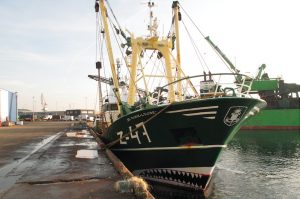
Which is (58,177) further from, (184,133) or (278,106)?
(278,106)

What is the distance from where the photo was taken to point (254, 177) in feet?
60.2

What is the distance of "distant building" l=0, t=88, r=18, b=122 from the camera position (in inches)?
2539

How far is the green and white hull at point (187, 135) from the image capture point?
41.3 feet

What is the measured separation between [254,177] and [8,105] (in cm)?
6257

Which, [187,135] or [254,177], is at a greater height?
[187,135]

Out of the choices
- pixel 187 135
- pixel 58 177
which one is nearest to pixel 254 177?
pixel 187 135

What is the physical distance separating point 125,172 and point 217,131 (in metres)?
3.96

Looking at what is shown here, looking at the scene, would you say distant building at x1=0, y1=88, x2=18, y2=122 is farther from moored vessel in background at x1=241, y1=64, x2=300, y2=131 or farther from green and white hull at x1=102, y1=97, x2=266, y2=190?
green and white hull at x1=102, y1=97, x2=266, y2=190

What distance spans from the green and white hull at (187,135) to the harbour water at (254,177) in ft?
2.58

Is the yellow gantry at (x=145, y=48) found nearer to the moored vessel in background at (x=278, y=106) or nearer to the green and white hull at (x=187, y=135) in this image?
the green and white hull at (x=187, y=135)

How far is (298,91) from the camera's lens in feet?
179

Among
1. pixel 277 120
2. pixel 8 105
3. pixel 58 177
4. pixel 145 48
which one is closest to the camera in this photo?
pixel 58 177

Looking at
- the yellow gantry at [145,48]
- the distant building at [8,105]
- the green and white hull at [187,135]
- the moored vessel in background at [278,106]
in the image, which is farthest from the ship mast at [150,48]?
the distant building at [8,105]

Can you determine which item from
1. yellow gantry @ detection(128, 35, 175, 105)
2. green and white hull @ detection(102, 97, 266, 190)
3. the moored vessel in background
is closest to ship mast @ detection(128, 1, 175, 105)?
yellow gantry @ detection(128, 35, 175, 105)
